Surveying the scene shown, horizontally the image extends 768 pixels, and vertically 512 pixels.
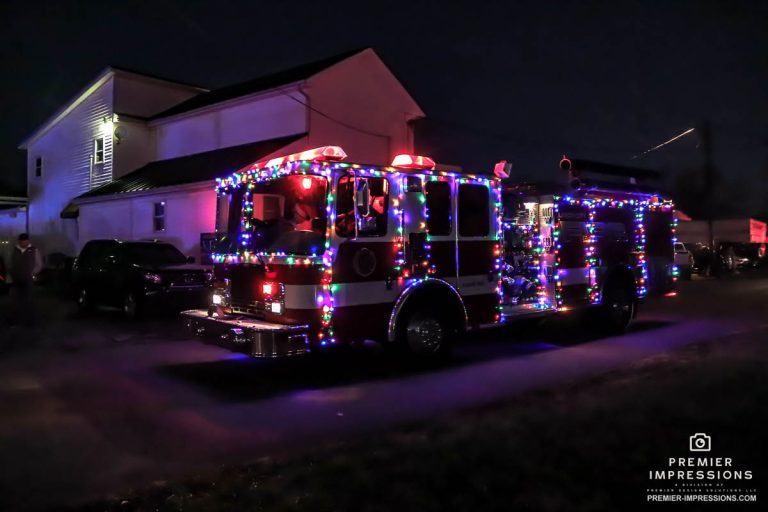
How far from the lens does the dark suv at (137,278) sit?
41.7ft

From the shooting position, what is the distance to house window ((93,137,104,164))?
25.6 meters

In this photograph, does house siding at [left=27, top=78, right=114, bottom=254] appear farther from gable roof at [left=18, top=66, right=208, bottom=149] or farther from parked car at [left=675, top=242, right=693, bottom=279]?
parked car at [left=675, top=242, right=693, bottom=279]

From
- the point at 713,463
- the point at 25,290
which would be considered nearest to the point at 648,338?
the point at 713,463

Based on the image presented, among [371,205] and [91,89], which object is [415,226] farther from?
[91,89]

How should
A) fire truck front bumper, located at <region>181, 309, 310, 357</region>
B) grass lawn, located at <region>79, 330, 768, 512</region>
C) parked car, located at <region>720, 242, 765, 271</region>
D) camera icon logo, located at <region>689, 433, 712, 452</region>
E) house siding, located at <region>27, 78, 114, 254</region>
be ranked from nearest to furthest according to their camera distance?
grass lawn, located at <region>79, 330, 768, 512</region> → camera icon logo, located at <region>689, 433, 712, 452</region> → fire truck front bumper, located at <region>181, 309, 310, 357</region> → house siding, located at <region>27, 78, 114, 254</region> → parked car, located at <region>720, 242, 765, 271</region>

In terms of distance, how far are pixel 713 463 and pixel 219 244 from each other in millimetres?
6194

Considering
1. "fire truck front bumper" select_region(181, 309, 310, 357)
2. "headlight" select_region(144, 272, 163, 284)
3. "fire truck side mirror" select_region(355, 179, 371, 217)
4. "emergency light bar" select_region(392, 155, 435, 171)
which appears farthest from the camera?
"headlight" select_region(144, 272, 163, 284)

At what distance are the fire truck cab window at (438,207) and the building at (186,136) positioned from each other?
10977mm

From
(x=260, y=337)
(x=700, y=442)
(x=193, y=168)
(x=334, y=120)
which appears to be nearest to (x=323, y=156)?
(x=260, y=337)

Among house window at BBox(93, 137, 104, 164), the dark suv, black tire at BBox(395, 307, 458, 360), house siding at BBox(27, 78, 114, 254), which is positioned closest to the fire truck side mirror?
black tire at BBox(395, 307, 458, 360)

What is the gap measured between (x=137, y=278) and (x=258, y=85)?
37.5ft

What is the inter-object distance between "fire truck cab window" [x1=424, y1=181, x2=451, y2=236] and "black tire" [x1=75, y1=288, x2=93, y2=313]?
390 inches

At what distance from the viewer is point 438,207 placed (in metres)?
8.35

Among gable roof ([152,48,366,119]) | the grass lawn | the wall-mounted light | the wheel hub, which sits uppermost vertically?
gable roof ([152,48,366,119])
